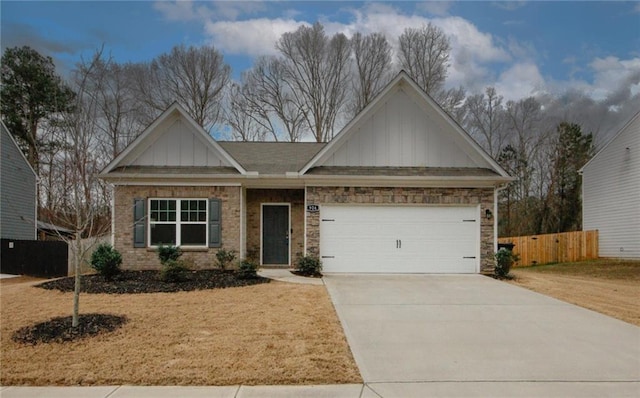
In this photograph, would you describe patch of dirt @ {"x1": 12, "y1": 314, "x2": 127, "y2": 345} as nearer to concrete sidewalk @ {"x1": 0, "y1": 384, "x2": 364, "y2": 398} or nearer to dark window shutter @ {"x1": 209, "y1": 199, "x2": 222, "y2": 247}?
concrete sidewalk @ {"x1": 0, "y1": 384, "x2": 364, "y2": 398}

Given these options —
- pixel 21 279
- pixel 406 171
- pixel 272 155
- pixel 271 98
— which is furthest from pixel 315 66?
pixel 21 279

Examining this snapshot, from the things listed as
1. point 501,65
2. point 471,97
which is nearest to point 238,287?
point 501,65

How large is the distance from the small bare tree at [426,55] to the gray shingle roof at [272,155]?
52.6 feet

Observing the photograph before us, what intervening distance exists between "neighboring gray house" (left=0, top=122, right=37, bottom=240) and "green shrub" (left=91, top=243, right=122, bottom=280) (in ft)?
30.5

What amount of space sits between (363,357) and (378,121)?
892 cm

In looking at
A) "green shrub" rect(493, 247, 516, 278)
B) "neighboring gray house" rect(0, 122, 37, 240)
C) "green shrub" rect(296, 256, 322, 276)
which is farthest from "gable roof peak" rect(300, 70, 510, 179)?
"neighboring gray house" rect(0, 122, 37, 240)

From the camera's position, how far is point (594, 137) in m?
29.8

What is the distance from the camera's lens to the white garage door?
12789mm

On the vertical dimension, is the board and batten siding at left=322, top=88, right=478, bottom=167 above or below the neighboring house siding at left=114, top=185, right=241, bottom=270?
above

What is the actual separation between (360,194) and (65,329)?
8475mm

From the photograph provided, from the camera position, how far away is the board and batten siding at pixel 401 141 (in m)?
13.1

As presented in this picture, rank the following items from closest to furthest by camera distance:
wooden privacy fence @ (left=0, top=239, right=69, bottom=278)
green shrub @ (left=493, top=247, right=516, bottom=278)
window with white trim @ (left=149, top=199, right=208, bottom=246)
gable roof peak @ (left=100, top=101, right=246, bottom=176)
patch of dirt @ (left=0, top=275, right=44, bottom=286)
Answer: green shrub @ (left=493, top=247, right=516, bottom=278) < window with white trim @ (left=149, top=199, right=208, bottom=246) < gable roof peak @ (left=100, top=101, right=246, bottom=176) < patch of dirt @ (left=0, top=275, right=44, bottom=286) < wooden privacy fence @ (left=0, top=239, right=69, bottom=278)

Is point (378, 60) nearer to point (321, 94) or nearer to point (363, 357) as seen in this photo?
point (321, 94)

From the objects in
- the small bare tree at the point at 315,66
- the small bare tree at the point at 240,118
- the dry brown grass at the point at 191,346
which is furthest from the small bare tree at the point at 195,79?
the dry brown grass at the point at 191,346
